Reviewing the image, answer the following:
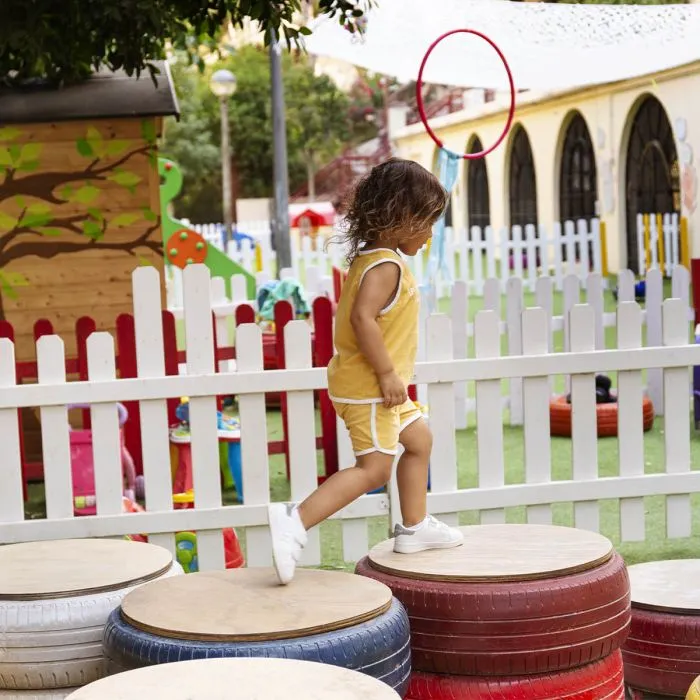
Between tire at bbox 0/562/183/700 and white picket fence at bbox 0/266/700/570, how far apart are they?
4.95 feet

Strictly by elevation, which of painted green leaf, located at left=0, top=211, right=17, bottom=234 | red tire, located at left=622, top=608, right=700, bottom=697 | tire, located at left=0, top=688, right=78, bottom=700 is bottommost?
red tire, located at left=622, top=608, right=700, bottom=697

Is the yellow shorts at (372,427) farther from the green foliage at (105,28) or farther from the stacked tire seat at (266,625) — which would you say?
the green foliage at (105,28)

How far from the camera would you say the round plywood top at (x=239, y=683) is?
7.76ft

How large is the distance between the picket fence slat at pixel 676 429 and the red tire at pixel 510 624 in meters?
2.05

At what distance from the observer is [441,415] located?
487 cm

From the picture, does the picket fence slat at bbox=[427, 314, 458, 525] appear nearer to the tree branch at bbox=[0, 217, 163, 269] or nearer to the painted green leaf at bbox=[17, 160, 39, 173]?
the tree branch at bbox=[0, 217, 163, 269]

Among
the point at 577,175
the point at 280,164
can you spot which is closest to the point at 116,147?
the point at 280,164

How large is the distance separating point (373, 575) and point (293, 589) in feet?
1.16

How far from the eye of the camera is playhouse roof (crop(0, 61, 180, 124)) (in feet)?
24.5

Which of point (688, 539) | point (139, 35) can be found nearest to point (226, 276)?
point (139, 35)

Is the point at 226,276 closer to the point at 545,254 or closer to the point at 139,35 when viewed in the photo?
the point at 545,254

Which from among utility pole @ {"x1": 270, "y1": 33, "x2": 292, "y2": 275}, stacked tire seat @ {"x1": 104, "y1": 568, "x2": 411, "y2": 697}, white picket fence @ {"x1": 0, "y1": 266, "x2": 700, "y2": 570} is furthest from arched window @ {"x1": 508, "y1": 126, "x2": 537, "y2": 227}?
stacked tire seat @ {"x1": 104, "y1": 568, "x2": 411, "y2": 697}

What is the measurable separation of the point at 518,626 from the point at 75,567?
1272mm

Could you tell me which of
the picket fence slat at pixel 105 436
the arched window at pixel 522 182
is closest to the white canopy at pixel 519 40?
the picket fence slat at pixel 105 436
